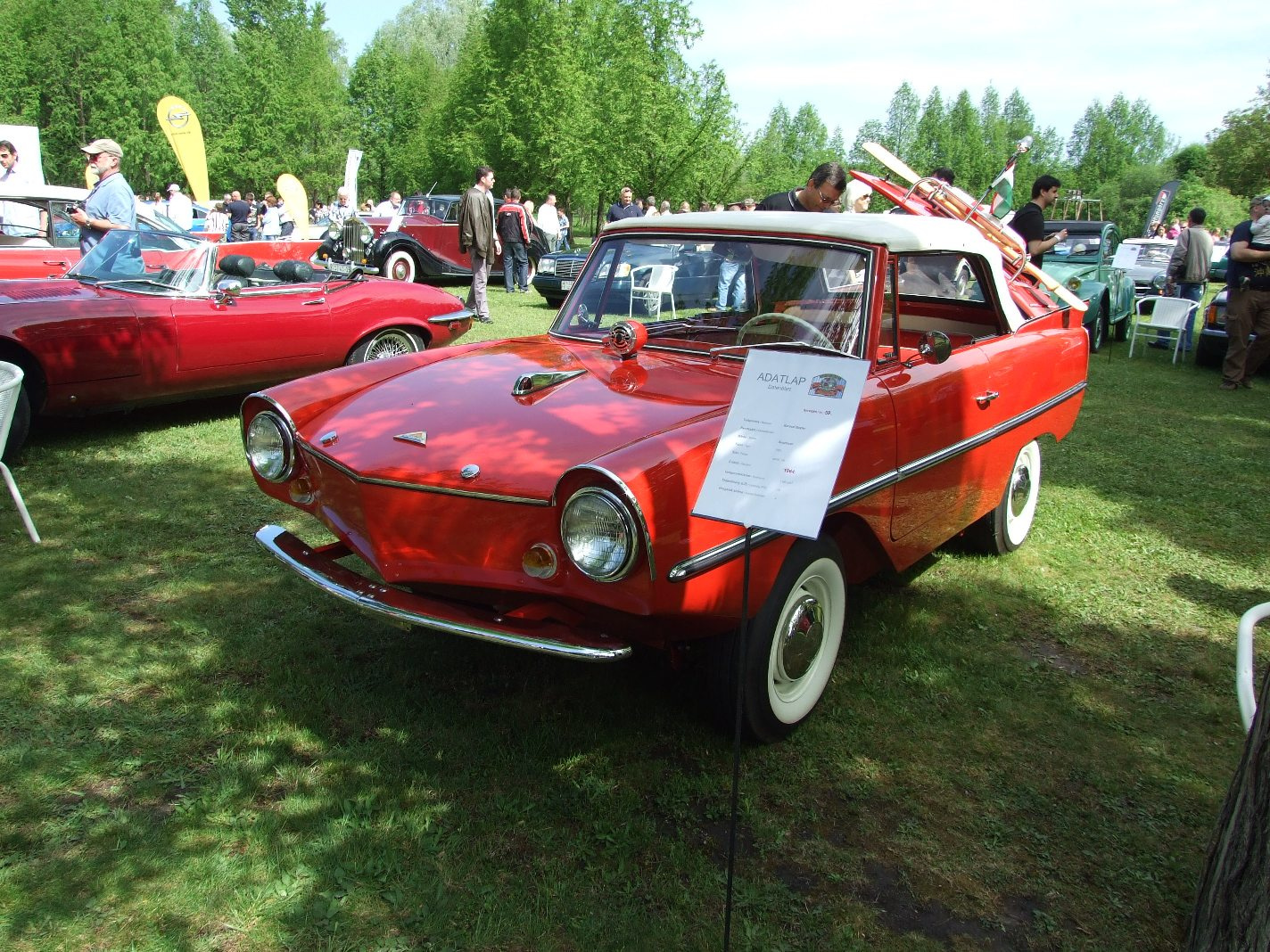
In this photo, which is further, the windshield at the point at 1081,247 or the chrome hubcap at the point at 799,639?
the windshield at the point at 1081,247

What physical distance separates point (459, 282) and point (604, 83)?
14505 millimetres

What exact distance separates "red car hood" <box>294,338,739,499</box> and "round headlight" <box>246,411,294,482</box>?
0.11m

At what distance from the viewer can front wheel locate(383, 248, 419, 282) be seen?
589 inches

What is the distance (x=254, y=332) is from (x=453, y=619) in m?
4.65

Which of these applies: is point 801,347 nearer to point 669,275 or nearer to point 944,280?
point 669,275

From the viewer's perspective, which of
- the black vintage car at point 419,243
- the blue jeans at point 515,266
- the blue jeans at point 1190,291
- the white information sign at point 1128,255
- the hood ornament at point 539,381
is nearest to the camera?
the hood ornament at point 539,381

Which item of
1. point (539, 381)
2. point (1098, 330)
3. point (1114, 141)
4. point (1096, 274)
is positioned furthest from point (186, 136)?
point (1114, 141)

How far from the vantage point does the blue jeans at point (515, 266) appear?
1445 cm

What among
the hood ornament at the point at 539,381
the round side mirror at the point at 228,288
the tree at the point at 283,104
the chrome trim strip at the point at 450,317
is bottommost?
the chrome trim strip at the point at 450,317

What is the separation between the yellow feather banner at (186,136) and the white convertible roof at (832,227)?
15.3 meters

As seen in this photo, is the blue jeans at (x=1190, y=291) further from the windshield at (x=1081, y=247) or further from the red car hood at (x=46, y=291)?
the red car hood at (x=46, y=291)

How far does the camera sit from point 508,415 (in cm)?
306

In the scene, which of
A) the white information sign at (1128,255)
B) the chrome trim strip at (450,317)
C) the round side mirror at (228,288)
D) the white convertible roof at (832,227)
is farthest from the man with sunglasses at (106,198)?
the white information sign at (1128,255)

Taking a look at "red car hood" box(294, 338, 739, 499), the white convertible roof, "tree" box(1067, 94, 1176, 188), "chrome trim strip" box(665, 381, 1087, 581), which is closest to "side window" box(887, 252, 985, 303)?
A: the white convertible roof
